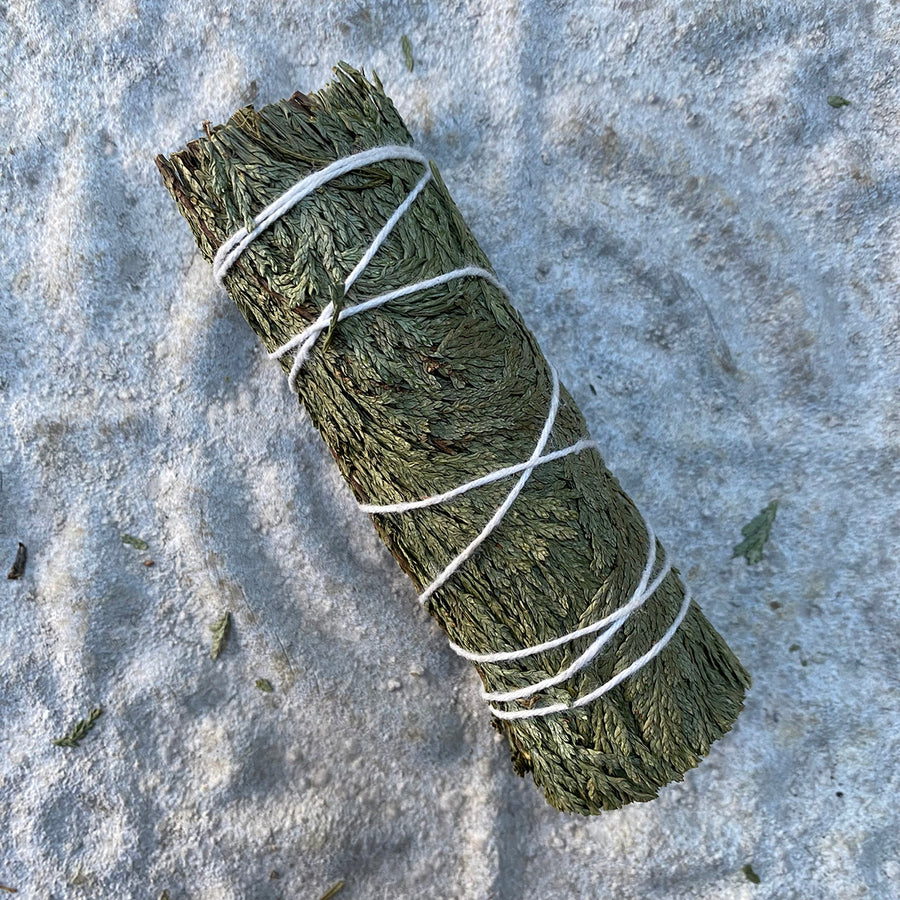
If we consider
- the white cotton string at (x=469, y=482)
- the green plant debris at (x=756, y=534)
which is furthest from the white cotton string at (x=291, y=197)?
the green plant debris at (x=756, y=534)

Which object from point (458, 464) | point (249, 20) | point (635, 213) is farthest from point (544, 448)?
point (249, 20)

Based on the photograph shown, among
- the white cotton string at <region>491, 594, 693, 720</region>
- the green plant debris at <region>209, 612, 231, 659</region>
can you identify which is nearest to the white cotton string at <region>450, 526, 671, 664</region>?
the white cotton string at <region>491, 594, 693, 720</region>

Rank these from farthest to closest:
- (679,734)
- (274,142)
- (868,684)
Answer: (868,684)
(679,734)
(274,142)

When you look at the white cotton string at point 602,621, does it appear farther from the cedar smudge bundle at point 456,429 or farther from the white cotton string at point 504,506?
the white cotton string at point 504,506

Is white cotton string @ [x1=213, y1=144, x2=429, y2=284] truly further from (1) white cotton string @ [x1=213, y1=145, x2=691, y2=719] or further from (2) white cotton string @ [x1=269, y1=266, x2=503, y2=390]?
(2) white cotton string @ [x1=269, y1=266, x2=503, y2=390]

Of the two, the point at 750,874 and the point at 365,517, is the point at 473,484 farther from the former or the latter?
the point at 750,874

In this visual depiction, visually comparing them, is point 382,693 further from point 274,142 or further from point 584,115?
point 584,115
